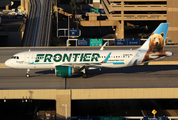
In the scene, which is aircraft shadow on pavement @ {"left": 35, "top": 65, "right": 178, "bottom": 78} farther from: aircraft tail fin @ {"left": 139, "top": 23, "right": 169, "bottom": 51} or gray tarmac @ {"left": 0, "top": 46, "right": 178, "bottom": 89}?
aircraft tail fin @ {"left": 139, "top": 23, "right": 169, "bottom": 51}

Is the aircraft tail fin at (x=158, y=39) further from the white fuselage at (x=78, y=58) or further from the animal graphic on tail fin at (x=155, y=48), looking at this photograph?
the white fuselage at (x=78, y=58)

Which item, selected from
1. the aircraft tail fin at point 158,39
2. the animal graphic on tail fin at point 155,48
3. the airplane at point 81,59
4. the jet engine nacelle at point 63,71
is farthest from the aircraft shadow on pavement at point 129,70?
the aircraft tail fin at point 158,39

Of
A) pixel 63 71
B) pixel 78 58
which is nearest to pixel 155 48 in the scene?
pixel 78 58

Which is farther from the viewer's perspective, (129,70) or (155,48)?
(129,70)

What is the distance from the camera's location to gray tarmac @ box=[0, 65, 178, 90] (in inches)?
1818

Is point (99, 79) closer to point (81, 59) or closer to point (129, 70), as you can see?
point (81, 59)

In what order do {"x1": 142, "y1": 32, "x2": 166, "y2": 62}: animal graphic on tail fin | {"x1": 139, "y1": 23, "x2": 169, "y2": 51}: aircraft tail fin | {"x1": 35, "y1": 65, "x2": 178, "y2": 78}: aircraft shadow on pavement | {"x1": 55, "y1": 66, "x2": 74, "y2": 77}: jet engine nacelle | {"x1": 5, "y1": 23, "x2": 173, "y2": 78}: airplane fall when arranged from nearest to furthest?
{"x1": 55, "y1": 66, "x2": 74, "y2": 77}: jet engine nacelle < {"x1": 5, "y1": 23, "x2": 173, "y2": 78}: airplane < {"x1": 142, "y1": 32, "x2": 166, "y2": 62}: animal graphic on tail fin < {"x1": 139, "y1": 23, "x2": 169, "y2": 51}: aircraft tail fin < {"x1": 35, "y1": 65, "x2": 178, "y2": 78}: aircraft shadow on pavement

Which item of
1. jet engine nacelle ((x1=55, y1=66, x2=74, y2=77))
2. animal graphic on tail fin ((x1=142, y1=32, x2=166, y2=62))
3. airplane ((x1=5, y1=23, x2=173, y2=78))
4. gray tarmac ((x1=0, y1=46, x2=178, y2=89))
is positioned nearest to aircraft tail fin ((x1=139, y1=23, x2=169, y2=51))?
animal graphic on tail fin ((x1=142, y1=32, x2=166, y2=62))

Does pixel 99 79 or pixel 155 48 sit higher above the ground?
pixel 155 48

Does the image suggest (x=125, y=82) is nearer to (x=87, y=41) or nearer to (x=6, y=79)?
(x=6, y=79)

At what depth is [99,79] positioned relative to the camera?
164 ft

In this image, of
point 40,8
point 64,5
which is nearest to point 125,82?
point 40,8

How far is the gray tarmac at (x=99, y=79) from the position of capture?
4619 centimetres

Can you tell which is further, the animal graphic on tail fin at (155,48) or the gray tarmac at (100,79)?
the animal graphic on tail fin at (155,48)
